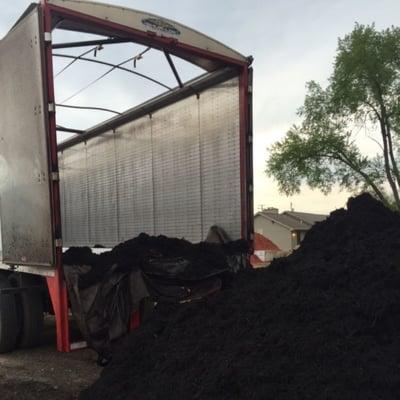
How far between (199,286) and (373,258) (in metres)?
1.93

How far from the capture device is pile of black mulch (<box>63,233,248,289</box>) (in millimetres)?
5105

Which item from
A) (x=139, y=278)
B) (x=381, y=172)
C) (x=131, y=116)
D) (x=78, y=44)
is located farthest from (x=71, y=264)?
(x=381, y=172)

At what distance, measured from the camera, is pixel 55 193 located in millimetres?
4895

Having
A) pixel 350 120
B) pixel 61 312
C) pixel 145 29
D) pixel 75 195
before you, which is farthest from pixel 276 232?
pixel 61 312

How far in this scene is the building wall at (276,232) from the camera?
49.8m

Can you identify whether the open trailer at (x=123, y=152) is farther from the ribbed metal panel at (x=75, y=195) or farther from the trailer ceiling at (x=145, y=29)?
the ribbed metal panel at (x=75, y=195)

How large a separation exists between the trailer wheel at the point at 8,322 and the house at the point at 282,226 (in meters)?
42.1

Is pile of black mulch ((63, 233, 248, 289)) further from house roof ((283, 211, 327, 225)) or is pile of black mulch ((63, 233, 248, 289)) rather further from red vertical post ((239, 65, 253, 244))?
house roof ((283, 211, 327, 225))

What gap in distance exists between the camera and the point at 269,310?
13.1 feet

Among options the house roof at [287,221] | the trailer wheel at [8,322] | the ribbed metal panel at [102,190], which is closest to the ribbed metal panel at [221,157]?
the trailer wheel at [8,322]

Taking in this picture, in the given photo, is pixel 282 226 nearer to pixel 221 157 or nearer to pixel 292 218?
pixel 292 218

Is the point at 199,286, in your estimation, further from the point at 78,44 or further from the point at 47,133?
the point at 78,44

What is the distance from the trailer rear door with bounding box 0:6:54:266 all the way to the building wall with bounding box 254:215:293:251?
44527 millimetres

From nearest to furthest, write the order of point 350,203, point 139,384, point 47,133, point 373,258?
point 139,384 < point 373,258 < point 47,133 < point 350,203
